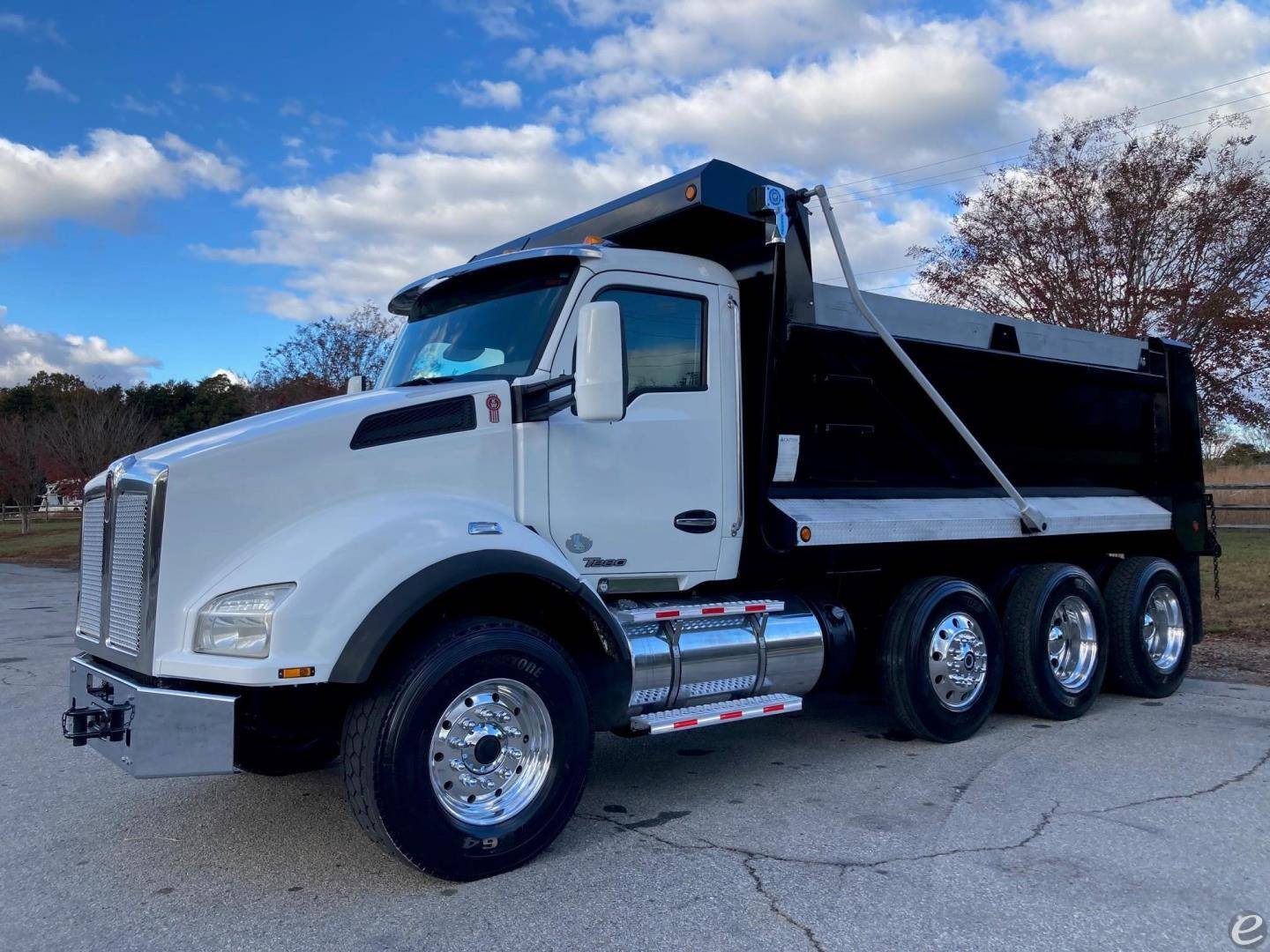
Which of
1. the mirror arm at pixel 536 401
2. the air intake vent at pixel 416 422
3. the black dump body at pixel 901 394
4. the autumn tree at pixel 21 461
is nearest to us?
the air intake vent at pixel 416 422

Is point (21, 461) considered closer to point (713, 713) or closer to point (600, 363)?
point (713, 713)

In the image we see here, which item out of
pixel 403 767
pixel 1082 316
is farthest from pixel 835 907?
pixel 1082 316

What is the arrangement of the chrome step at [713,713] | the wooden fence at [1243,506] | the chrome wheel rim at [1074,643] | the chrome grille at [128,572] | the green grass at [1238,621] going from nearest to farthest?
the chrome grille at [128,572], the chrome step at [713,713], the chrome wheel rim at [1074,643], the green grass at [1238,621], the wooden fence at [1243,506]

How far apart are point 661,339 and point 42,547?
31581mm

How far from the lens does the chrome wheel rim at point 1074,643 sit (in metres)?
7.29

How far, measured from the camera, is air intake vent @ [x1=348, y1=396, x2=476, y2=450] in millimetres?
4438

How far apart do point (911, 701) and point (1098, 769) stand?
3.49ft

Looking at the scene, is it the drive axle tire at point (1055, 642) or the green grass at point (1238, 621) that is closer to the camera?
the drive axle tire at point (1055, 642)

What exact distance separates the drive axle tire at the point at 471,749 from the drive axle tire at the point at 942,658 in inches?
96.1

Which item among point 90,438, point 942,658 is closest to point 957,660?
point 942,658

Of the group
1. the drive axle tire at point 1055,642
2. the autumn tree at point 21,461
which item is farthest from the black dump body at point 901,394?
the autumn tree at point 21,461

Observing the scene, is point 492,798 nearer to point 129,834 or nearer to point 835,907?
point 835,907

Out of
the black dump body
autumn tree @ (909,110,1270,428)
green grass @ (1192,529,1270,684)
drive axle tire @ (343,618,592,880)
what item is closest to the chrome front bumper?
drive axle tire @ (343,618,592,880)

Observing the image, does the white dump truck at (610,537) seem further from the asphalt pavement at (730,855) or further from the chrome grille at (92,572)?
the asphalt pavement at (730,855)
